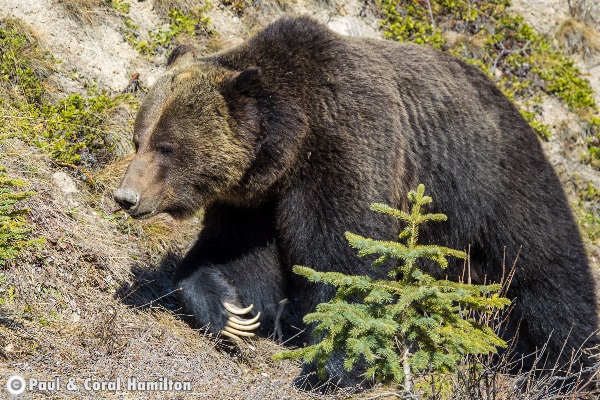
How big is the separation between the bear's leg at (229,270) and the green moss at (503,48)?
4.74 meters

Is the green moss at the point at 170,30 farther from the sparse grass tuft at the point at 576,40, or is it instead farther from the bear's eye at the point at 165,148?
the sparse grass tuft at the point at 576,40

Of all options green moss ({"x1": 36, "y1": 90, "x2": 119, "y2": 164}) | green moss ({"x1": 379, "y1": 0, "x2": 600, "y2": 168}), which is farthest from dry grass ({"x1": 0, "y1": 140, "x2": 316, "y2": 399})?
green moss ({"x1": 379, "y1": 0, "x2": 600, "y2": 168})

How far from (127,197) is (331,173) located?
1.46 meters

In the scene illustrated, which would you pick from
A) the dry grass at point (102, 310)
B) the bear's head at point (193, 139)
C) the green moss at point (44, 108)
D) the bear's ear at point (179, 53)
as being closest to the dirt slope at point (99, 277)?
the dry grass at point (102, 310)

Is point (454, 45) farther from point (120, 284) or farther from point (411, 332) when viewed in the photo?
point (411, 332)

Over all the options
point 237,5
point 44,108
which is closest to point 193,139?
point 44,108

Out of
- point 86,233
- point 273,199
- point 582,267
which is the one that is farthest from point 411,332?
point 86,233

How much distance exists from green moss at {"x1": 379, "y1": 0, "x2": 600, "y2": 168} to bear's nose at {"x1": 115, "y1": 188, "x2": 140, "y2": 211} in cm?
561

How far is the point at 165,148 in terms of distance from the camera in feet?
17.6

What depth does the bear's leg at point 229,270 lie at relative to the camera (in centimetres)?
596

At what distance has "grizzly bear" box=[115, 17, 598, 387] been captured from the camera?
Result: 5262 mm

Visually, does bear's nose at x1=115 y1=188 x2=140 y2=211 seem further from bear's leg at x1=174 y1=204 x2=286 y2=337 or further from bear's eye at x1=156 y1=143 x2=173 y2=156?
bear's leg at x1=174 y1=204 x2=286 y2=337

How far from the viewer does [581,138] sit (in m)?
9.98

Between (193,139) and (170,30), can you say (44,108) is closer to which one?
(170,30)
